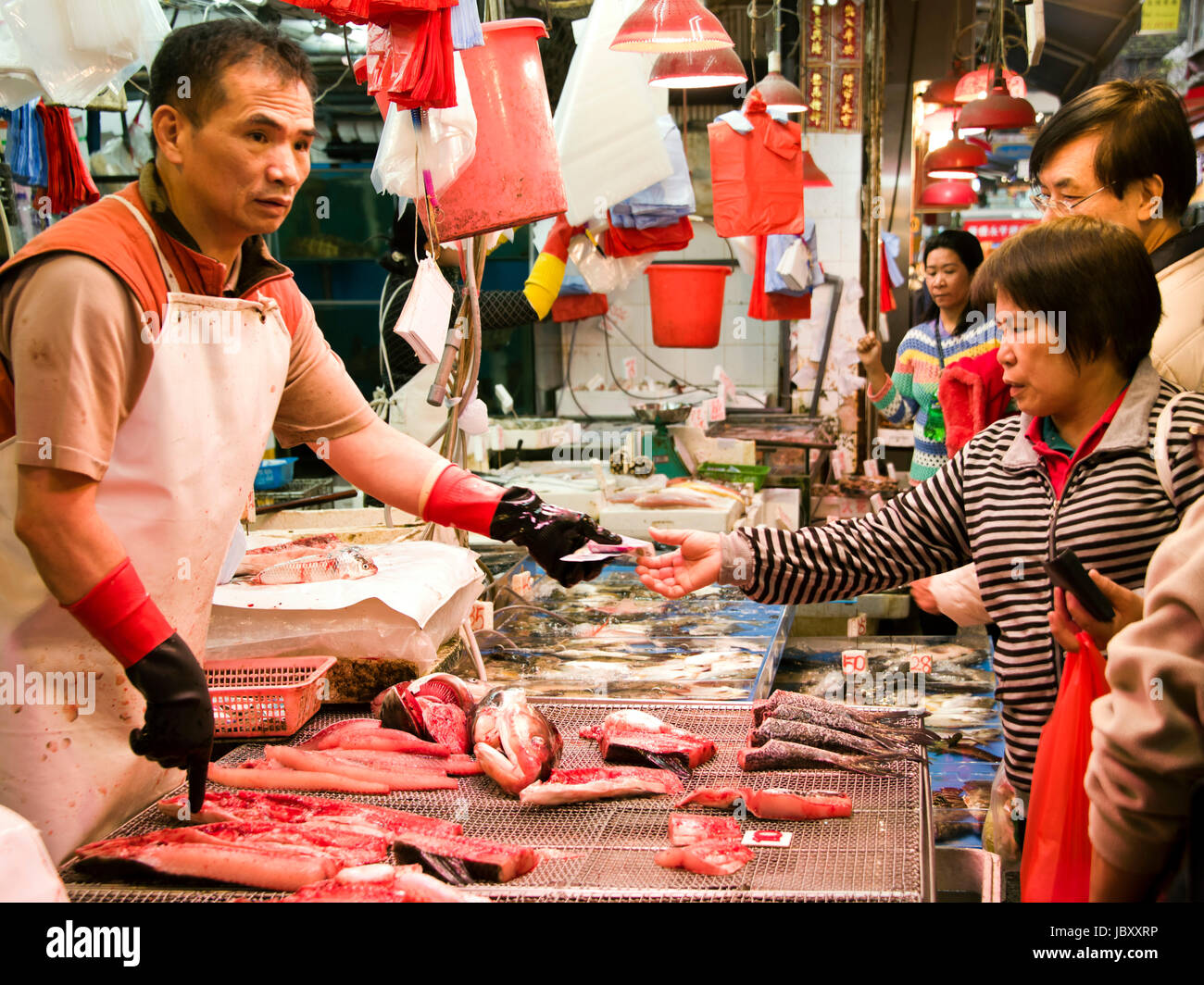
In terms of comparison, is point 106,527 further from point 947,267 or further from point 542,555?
point 947,267

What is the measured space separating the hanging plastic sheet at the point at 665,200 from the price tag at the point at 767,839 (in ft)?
11.6

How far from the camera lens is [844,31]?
922 centimetres

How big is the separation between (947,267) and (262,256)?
3.96 meters

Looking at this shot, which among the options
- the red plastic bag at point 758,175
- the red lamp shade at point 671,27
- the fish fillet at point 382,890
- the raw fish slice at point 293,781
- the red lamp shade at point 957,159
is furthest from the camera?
Result: the red lamp shade at point 957,159

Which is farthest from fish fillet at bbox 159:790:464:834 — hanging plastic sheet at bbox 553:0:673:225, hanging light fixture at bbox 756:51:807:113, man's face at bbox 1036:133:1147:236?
hanging light fixture at bbox 756:51:807:113

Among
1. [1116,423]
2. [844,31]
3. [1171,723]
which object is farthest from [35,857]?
[844,31]

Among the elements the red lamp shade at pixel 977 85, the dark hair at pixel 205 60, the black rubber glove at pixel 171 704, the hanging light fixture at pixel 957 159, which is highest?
the red lamp shade at pixel 977 85

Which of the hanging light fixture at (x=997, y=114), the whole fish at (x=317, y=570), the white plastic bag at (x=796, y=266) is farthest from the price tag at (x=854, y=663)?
the hanging light fixture at (x=997, y=114)

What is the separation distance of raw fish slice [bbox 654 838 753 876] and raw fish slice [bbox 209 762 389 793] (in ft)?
2.20

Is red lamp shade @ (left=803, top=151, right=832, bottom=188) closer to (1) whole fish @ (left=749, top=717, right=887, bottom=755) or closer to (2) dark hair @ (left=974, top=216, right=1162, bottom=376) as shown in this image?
(2) dark hair @ (left=974, top=216, right=1162, bottom=376)

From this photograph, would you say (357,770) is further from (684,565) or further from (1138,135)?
(1138,135)

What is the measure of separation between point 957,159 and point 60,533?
8829 millimetres

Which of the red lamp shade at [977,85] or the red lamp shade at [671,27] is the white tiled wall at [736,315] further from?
the red lamp shade at [671,27]

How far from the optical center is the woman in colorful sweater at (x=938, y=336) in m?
5.29
